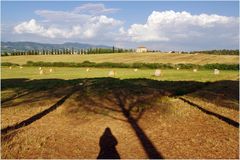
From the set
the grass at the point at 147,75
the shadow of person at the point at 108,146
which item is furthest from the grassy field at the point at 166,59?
the shadow of person at the point at 108,146

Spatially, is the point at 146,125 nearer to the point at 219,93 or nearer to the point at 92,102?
the point at 92,102

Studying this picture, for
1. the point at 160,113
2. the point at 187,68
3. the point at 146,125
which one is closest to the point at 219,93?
the point at 160,113

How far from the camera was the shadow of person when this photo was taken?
10.0 metres

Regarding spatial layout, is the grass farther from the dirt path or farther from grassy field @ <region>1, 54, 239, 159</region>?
the dirt path

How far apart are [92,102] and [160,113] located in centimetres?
428

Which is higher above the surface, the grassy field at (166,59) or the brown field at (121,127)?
the grassy field at (166,59)

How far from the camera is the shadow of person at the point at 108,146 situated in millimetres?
10018

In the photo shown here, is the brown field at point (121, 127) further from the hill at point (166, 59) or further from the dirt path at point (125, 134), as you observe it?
the hill at point (166, 59)

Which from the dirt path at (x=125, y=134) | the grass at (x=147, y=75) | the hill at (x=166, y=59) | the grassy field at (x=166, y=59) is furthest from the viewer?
the grassy field at (x=166, y=59)

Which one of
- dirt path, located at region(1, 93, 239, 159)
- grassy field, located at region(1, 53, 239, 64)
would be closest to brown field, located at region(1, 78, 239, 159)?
dirt path, located at region(1, 93, 239, 159)

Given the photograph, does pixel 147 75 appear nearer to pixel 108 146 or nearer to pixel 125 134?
pixel 125 134

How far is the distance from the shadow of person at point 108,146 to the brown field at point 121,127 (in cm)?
3

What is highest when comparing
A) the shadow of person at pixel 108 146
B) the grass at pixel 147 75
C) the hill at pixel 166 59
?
the hill at pixel 166 59

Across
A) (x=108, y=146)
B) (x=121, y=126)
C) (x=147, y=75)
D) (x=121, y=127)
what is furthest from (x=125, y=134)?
(x=147, y=75)
